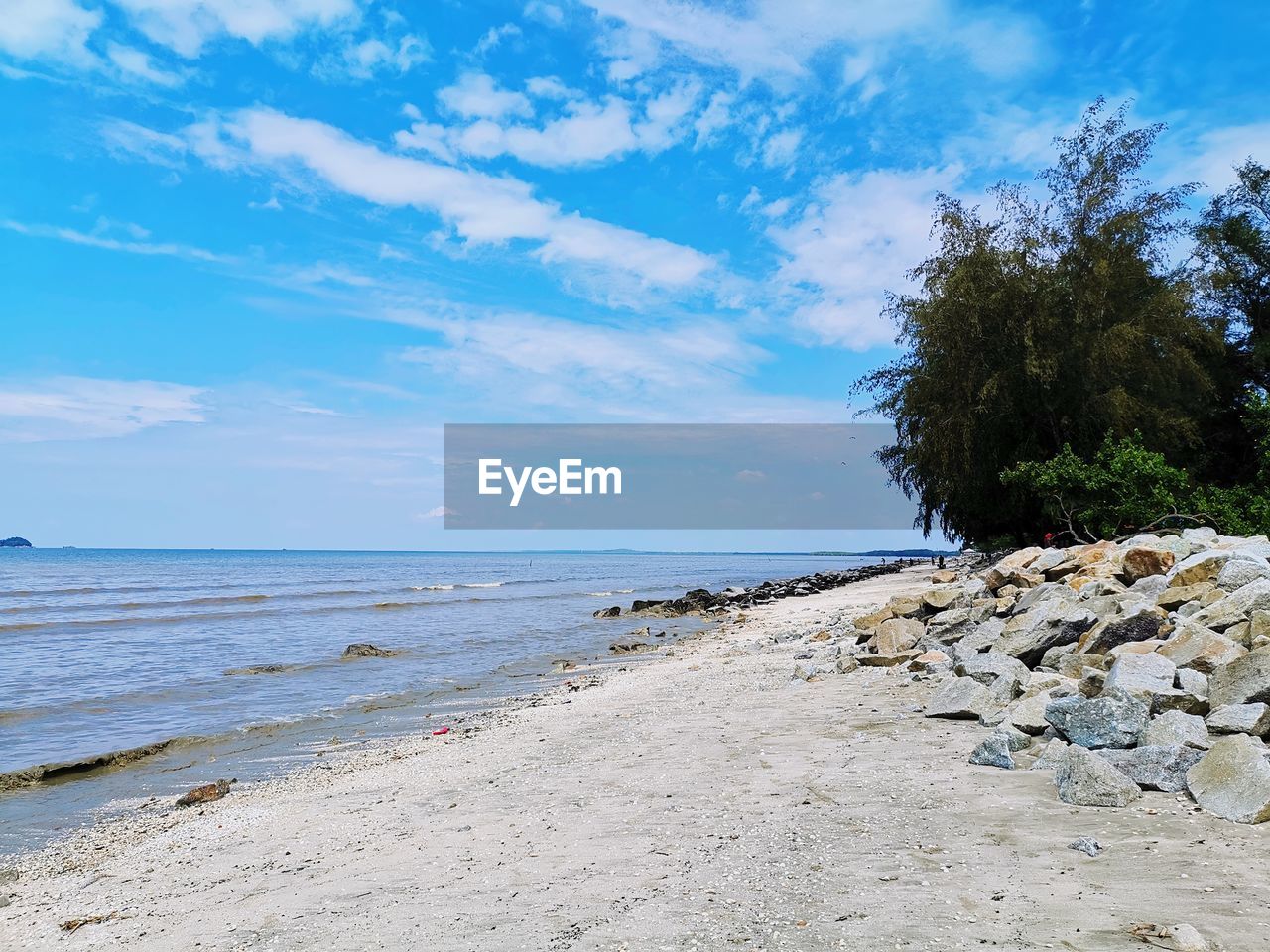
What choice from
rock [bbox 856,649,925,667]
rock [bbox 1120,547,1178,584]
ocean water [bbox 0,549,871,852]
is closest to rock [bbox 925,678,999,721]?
rock [bbox 856,649,925,667]

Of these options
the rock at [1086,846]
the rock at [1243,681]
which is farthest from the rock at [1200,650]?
the rock at [1086,846]

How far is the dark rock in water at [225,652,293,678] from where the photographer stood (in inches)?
590

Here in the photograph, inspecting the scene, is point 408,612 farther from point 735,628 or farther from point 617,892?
point 617,892

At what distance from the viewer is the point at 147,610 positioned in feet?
101

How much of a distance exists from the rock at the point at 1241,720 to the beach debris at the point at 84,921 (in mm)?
6097

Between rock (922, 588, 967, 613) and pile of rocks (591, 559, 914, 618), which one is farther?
pile of rocks (591, 559, 914, 618)

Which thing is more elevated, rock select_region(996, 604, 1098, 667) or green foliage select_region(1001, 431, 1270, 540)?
green foliage select_region(1001, 431, 1270, 540)

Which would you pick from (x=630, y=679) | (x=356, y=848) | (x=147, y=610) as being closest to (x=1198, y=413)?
(x=630, y=679)

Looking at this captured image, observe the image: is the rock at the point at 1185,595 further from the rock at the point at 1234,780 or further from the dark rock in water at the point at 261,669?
the dark rock in water at the point at 261,669

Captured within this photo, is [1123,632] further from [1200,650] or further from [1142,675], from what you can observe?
[1142,675]

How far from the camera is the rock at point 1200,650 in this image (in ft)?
18.4

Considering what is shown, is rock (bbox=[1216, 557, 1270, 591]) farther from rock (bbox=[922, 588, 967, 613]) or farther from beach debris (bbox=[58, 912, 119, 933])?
beach debris (bbox=[58, 912, 119, 933])

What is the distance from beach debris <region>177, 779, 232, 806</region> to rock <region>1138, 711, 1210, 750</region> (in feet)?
22.8

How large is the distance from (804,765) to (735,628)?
52.7 ft
